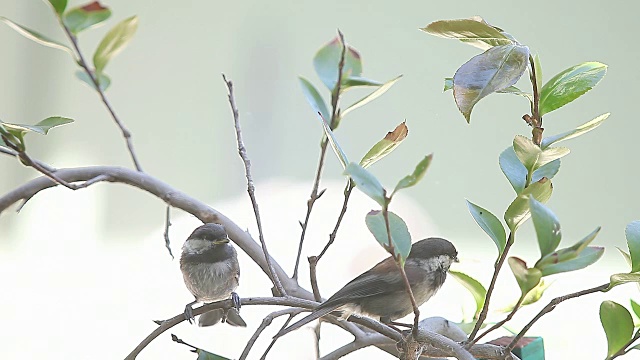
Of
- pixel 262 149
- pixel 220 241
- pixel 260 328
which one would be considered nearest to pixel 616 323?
pixel 260 328

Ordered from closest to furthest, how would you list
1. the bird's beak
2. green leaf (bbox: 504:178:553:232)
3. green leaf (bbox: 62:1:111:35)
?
green leaf (bbox: 504:178:553:232) < green leaf (bbox: 62:1:111:35) < the bird's beak

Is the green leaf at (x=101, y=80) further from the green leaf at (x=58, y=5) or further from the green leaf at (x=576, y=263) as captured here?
the green leaf at (x=576, y=263)

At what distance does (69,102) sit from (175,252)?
15.4 inches

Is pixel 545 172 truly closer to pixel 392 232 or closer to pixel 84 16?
pixel 392 232

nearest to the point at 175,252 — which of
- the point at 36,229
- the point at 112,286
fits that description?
the point at 112,286

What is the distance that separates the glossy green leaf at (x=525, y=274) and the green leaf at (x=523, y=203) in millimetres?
60

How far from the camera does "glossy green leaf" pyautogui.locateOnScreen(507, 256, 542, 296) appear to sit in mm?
449

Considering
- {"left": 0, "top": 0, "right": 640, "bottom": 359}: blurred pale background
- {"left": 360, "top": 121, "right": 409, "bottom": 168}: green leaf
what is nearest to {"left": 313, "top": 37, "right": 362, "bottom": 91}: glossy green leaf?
{"left": 360, "top": 121, "right": 409, "bottom": 168}: green leaf

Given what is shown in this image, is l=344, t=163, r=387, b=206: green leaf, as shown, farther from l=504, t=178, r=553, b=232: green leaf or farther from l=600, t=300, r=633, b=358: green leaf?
l=600, t=300, r=633, b=358: green leaf

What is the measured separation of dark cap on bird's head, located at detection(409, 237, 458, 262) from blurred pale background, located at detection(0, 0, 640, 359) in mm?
462

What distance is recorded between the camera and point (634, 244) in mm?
535

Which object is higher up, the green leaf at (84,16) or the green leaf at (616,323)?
the green leaf at (84,16)

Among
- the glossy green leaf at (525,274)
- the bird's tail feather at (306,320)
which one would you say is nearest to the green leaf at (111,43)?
the bird's tail feather at (306,320)

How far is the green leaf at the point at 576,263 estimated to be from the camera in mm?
441
